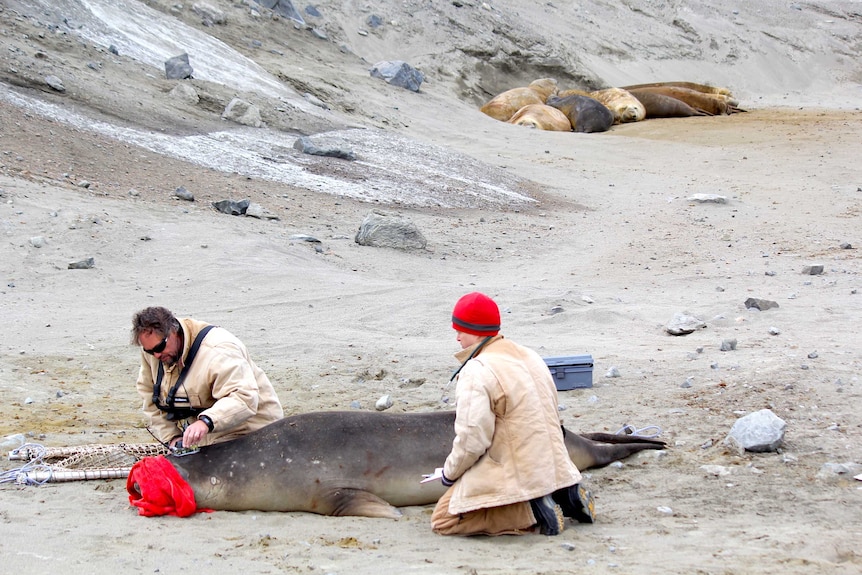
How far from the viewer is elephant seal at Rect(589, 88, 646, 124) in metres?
24.6

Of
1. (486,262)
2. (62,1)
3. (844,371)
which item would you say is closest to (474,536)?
(844,371)

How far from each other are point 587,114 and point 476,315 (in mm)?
20042

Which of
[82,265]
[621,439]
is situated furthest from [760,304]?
[82,265]

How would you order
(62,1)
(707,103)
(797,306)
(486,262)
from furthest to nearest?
(707,103) < (62,1) < (486,262) < (797,306)

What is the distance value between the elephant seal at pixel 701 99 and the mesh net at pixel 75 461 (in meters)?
22.4

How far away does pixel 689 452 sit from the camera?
5.12 metres

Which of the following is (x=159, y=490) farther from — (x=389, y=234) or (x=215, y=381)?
(x=389, y=234)

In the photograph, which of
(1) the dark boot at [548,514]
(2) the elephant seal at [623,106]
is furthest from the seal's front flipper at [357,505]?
(2) the elephant seal at [623,106]

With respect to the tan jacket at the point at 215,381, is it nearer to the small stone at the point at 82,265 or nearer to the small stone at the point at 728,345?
the small stone at the point at 728,345

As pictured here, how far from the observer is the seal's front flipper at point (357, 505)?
186 inches

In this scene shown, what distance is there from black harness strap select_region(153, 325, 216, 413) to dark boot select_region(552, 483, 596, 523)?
6.19 ft

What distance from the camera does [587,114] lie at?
23.3m

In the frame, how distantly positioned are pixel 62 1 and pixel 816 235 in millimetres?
13263

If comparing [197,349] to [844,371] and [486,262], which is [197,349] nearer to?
[844,371]
